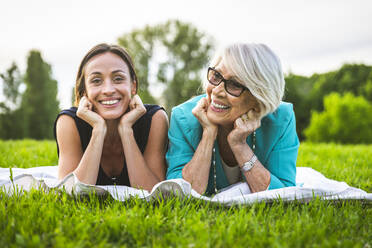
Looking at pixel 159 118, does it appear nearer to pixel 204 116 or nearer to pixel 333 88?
pixel 204 116

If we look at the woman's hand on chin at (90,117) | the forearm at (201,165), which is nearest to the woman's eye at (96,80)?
the woman's hand on chin at (90,117)

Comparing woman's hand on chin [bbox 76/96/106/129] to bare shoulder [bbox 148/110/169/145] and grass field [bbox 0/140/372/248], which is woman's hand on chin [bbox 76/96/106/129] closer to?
bare shoulder [bbox 148/110/169/145]

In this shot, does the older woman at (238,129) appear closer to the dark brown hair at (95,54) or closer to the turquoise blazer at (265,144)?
the turquoise blazer at (265,144)

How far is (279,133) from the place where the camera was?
332cm

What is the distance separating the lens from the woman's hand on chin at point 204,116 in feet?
10.6

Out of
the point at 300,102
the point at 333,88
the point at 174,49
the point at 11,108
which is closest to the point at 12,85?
the point at 11,108

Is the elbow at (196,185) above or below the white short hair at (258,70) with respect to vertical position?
below

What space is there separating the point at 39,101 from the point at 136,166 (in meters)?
19.1

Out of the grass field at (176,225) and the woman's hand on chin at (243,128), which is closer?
the grass field at (176,225)

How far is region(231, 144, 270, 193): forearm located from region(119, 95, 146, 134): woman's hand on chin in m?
1.09

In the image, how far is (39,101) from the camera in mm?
19969

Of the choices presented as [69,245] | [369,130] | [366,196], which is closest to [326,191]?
[366,196]

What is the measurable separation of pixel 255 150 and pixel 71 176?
1913 millimetres

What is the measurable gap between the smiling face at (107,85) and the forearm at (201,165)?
3.11ft
